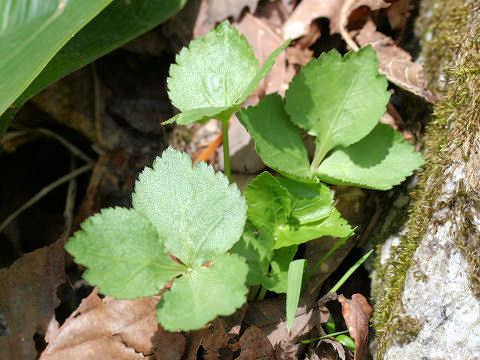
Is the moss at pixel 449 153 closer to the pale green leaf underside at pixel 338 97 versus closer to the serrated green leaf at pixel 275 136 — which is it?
the pale green leaf underside at pixel 338 97

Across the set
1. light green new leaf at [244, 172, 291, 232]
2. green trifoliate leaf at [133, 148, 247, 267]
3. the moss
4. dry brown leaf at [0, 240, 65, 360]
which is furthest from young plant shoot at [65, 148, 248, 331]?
dry brown leaf at [0, 240, 65, 360]

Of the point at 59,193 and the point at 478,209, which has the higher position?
the point at 59,193

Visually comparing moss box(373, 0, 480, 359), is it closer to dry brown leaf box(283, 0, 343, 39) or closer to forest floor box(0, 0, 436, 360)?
forest floor box(0, 0, 436, 360)

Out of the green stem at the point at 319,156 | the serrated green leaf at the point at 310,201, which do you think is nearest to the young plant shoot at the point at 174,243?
the serrated green leaf at the point at 310,201

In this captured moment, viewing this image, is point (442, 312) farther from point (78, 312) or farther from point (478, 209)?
point (78, 312)

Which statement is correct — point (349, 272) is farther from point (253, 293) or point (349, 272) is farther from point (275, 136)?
point (275, 136)

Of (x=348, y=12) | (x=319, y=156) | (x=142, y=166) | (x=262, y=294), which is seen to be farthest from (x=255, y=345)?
(x=348, y=12)

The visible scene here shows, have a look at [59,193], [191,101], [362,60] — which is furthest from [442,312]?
[59,193]
